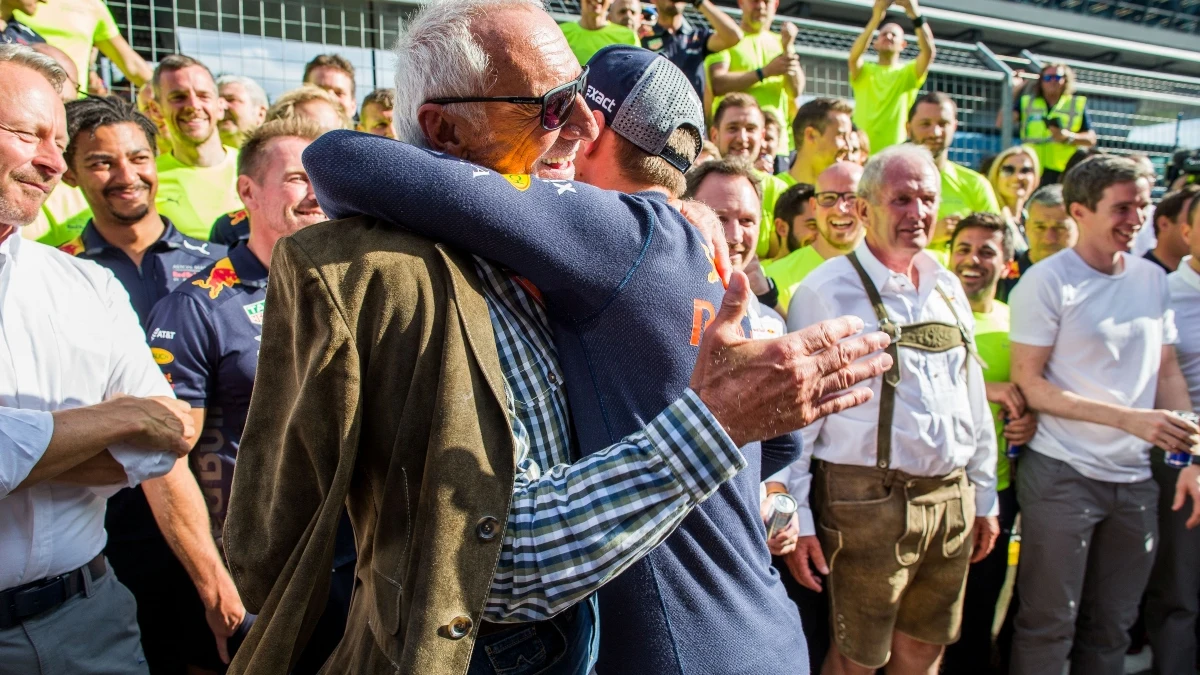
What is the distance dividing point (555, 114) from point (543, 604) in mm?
773

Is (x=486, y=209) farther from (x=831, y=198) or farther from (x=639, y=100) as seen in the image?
(x=831, y=198)

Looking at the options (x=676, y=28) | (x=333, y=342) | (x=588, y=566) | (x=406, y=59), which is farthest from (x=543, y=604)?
(x=676, y=28)

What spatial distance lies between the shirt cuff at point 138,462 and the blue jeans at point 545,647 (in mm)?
1230

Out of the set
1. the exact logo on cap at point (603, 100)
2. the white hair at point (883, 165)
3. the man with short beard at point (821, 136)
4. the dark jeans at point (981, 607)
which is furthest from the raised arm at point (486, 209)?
the man with short beard at point (821, 136)

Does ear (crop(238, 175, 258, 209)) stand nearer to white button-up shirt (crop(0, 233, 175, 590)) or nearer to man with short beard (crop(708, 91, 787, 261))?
white button-up shirt (crop(0, 233, 175, 590))

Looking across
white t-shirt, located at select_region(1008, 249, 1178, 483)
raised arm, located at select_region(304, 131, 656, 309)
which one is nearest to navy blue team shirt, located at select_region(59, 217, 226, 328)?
raised arm, located at select_region(304, 131, 656, 309)

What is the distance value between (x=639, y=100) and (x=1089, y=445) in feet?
10.1

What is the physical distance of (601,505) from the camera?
1261 mm

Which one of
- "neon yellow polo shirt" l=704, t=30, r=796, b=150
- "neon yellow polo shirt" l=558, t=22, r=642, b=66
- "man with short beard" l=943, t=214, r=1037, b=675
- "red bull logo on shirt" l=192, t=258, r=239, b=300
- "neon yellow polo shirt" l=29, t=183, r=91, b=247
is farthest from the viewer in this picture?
"neon yellow polo shirt" l=704, t=30, r=796, b=150

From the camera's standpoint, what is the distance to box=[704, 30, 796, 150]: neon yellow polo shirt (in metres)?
6.80

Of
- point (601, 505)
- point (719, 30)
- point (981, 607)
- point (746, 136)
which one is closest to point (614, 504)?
point (601, 505)

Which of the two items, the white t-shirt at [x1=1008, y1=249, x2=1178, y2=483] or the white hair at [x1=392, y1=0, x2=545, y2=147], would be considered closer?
the white hair at [x1=392, y1=0, x2=545, y2=147]

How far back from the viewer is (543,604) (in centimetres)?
133

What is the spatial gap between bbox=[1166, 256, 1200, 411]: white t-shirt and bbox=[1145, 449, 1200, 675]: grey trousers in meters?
0.39
